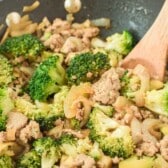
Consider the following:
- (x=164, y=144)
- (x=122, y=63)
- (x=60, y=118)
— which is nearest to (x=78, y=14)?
(x=122, y=63)

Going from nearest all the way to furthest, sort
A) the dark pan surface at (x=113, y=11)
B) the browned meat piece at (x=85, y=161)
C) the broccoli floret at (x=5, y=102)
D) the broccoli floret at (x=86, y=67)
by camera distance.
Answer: the browned meat piece at (x=85, y=161)
the broccoli floret at (x=5, y=102)
the broccoli floret at (x=86, y=67)
the dark pan surface at (x=113, y=11)

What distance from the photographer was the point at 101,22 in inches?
121

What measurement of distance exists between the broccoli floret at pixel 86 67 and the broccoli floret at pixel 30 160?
459 millimetres

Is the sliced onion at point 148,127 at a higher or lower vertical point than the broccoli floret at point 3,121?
lower

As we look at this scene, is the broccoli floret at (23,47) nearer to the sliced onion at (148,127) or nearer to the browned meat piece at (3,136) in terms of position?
the browned meat piece at (3,136)

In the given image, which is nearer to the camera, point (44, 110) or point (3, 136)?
point (3, 136)

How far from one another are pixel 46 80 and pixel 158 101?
1.84 ft

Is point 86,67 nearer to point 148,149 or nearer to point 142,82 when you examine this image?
point 142,82

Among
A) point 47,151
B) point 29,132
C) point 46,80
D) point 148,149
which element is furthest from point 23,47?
point 148,149

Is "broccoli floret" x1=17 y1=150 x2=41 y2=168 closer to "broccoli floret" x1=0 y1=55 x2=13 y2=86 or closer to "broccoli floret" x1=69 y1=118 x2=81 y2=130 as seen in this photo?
"broccoli floret" x1=69 y1=118 x2=81 y2=130

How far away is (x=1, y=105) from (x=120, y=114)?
573 mm

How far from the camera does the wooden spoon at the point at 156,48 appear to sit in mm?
2723

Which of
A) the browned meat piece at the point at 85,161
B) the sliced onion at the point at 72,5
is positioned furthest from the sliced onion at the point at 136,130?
the sliced onion at the point at 72,5

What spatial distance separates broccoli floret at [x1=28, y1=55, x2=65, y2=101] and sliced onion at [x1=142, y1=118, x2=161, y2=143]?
49cm
